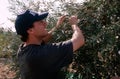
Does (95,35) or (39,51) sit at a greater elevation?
(95,35)

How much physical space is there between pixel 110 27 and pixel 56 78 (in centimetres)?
242

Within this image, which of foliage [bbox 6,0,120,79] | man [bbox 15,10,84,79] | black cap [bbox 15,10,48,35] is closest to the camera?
man [bbox 15,10,84,79]

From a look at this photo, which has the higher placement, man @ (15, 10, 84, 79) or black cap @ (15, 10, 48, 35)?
black cap @ (15, 10, 48, 35)

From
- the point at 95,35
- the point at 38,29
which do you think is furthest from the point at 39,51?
the point at 95,35

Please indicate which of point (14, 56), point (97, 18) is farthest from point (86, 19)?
point (14, 56)

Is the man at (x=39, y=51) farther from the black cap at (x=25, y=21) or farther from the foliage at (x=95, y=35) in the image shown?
the foliage at (x=95, y=35)

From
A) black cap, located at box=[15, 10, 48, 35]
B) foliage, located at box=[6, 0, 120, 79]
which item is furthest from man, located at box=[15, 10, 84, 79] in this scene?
foliage, located at box=[6, 0, 120, 79]

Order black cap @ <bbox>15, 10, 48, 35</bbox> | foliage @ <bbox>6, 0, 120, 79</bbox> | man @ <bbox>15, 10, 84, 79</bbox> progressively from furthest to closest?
foliage @ <bbox>6, 0, 120, 79</bbox> < black cap @ <bbox>15, 10, 48, 35</bbox> < man @ <bbox>15, 10, 84, 79</bbox>

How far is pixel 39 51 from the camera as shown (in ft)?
10.4

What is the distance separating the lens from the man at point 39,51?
3137mm

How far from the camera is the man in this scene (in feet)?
10.3

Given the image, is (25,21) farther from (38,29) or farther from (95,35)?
(95,35)

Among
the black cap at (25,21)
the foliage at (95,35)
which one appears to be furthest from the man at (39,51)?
the foliage at (95,35)

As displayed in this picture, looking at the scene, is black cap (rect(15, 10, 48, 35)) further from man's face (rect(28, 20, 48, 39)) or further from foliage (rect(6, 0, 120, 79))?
foliage (rect(6, 0, 120, 79))
